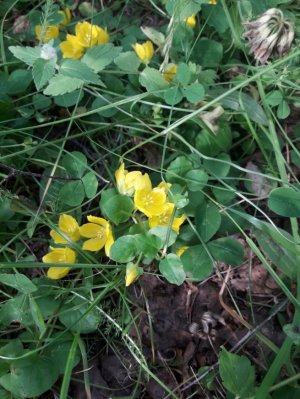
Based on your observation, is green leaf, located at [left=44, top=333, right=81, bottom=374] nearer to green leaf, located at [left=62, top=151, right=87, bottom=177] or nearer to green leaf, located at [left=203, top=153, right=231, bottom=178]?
green leaf, located at [left=62, top=151, right=87, bottom=177]

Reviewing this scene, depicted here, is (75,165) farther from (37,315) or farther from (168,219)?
(37,315)

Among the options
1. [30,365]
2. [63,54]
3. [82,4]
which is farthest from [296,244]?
[82,4]

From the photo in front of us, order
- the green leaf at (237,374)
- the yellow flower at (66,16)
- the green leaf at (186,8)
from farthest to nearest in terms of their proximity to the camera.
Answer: the yellow flower at (66,16)
the green leaf at (186,8)
the green leaf at (237,374)

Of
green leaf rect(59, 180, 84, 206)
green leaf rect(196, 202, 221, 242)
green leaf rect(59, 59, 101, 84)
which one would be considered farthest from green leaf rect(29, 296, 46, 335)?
green leaf rect(59, 59, 101, 84)

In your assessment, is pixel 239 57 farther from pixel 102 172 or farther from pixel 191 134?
pixel 102 172

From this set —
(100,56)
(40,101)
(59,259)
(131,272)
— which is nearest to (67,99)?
(40,101)

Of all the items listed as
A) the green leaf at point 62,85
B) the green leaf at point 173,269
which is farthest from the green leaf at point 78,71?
the green leaf at point 173,269

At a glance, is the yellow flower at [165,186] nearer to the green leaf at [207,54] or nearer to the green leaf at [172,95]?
the green leaf at [172,95]
